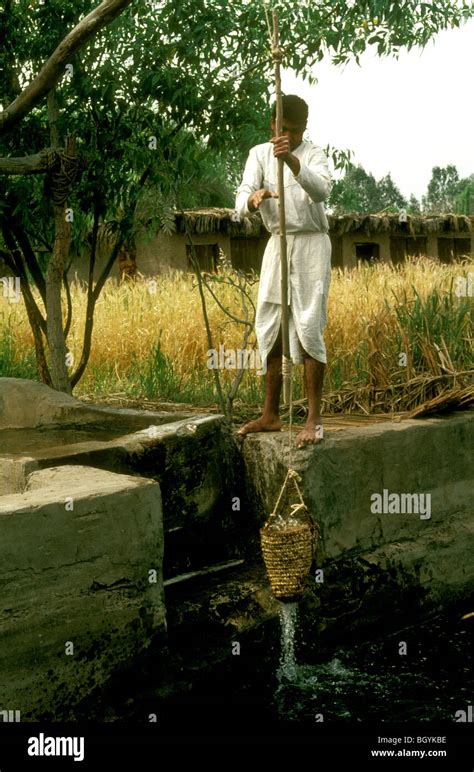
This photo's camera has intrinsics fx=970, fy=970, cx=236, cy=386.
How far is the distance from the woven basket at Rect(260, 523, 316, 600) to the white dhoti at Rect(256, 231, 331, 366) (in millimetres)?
1000

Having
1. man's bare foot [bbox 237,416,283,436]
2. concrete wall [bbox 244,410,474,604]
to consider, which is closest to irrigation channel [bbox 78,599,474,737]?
concrete wall [bbox 244,410,474,604]

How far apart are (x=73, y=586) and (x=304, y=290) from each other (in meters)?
1.77

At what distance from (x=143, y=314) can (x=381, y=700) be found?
18.0 feet

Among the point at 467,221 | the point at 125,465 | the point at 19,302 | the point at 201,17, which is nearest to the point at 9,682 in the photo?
the point at 125,465

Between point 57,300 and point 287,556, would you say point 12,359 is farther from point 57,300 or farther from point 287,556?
point 287,556

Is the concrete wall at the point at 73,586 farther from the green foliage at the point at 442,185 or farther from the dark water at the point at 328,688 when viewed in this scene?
the green foliage at the point at 442,185

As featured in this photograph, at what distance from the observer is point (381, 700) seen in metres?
4.02

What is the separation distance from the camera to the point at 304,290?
174 inches

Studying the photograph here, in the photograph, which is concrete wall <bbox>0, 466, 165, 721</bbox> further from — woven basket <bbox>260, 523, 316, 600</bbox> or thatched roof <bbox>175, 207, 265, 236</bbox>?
thatched roof <bbox>175, 207, 265, 236</bbox>

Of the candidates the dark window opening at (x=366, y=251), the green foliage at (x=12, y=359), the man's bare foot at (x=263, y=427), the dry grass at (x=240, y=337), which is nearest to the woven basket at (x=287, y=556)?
the man's bare foot at (x=263, y=427)

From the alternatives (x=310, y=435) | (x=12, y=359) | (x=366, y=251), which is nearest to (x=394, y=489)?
(x=310, y=435)

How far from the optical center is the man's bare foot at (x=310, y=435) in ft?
14.5

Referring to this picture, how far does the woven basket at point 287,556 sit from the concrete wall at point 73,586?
42 cm

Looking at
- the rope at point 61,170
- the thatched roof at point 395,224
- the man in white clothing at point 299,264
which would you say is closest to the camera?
the man in white clothing at point 299,264
